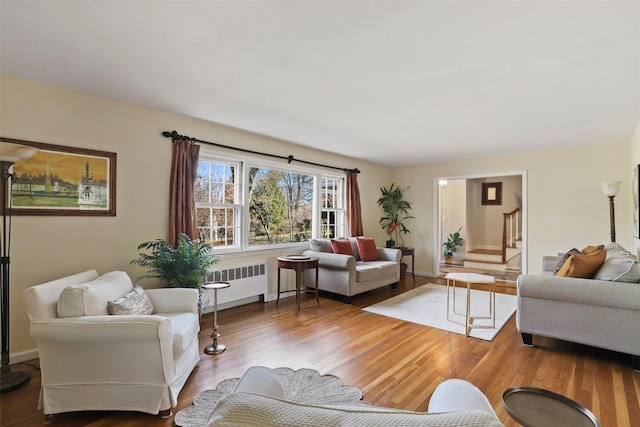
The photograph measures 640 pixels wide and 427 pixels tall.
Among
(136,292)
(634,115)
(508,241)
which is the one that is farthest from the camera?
(508,241)

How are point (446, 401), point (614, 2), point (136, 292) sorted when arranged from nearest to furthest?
point (446, 401)
point (614, 2)
point (136, 292)

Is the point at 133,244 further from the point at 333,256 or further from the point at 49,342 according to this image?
the point at 333,256

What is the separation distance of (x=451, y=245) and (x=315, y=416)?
826cm

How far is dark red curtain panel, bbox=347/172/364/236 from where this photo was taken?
19.5 feet

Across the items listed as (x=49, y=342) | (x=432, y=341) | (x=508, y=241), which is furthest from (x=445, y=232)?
→ (x=49, y=342)

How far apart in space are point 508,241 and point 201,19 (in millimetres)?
8773

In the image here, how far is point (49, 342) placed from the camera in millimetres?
1910

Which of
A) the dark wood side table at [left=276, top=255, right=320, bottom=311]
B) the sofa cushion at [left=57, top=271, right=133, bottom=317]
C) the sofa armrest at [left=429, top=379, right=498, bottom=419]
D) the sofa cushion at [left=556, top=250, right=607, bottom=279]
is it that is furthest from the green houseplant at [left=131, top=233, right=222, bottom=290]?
the sofa cushion at [left=556, top=250, right=607, bottom=279]

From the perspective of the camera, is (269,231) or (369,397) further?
(269,231)

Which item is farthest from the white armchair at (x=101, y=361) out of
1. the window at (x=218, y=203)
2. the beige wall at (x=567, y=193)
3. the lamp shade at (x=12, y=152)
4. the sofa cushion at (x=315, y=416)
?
the beige wall at (x=567, y=193)

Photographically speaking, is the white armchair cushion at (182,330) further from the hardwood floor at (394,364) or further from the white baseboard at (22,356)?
the white baseboard at (22,356)

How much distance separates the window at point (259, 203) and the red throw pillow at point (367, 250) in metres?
0.73

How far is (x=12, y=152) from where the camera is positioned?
2.19m

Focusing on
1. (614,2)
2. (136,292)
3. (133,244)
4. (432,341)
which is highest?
(614,2)
